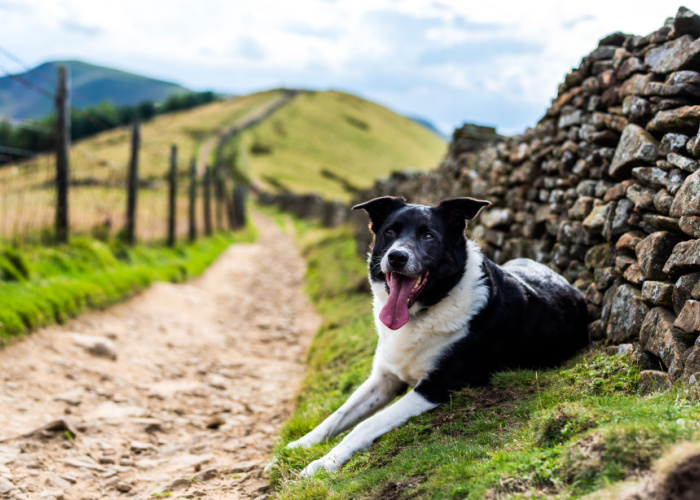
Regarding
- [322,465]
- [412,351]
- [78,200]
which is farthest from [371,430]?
[78,200]

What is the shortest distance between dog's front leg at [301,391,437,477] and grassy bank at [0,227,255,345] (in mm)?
4687

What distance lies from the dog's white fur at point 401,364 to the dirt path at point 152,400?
72 centimetres

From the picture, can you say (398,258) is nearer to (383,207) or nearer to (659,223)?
(383,207)

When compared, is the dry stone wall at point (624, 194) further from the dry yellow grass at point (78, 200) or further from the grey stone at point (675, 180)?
the dry yellow grass at point (78, 200)

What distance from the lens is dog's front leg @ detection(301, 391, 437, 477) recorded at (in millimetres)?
4176

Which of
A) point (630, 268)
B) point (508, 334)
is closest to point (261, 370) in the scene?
point (508, 334)

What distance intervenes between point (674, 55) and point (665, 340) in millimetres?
2701

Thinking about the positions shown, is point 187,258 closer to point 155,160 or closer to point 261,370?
point 261,370

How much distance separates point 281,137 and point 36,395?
87524 millimetres

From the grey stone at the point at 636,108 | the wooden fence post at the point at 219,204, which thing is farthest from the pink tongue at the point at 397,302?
the wooden fence post at the point at 219,204

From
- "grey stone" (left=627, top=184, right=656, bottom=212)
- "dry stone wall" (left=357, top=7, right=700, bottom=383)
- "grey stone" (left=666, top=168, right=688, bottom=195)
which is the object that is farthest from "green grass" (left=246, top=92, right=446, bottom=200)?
"grey stone" (left=666, top=168, right=688, bottom=195)

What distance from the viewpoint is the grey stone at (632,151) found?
497 cm

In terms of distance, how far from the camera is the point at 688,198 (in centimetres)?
415

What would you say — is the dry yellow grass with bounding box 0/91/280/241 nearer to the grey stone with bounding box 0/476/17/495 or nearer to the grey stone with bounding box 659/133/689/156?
the grey stone with bounding box 0/476/17/495
